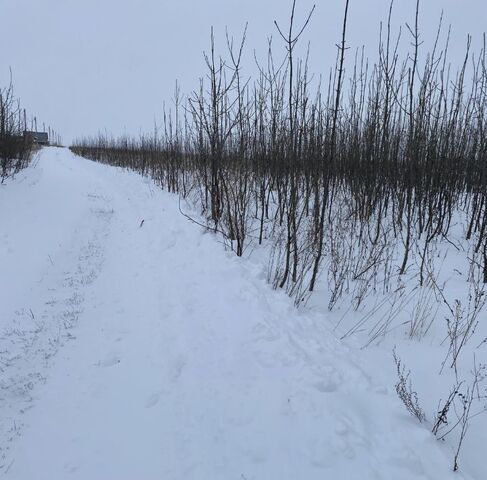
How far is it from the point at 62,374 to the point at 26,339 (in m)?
0.70

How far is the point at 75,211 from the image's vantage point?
9.09m

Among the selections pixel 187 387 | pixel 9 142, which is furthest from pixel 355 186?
pixel 9 142

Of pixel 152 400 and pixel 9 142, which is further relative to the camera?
pixel 9 142

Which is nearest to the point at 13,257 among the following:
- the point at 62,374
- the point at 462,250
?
the point at 62,374

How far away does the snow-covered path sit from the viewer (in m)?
1.96

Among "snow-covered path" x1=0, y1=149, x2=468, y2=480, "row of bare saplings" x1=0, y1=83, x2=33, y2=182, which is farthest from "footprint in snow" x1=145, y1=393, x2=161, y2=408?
"row of bare saplings" x1=0, y1=83, x2=33, y2=182

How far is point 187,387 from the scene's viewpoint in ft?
8.74

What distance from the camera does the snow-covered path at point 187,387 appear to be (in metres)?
1.96

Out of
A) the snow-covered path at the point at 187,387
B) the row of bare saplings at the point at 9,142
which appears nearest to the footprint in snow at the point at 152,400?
the snow-covered path at the point at 187,387

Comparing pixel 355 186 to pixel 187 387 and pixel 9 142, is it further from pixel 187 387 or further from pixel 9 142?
pixel 9 142

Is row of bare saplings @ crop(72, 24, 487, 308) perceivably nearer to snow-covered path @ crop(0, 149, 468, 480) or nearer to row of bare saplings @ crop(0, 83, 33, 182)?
snow-covered path @ crop(0, 149, 468, 480)

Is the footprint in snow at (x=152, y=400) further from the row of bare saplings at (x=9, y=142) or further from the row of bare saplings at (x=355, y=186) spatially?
the row of bare saplings at (x=9, y=142)

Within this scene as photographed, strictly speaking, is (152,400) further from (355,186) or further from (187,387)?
(355,186)

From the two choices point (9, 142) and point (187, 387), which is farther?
point (9, 142)
